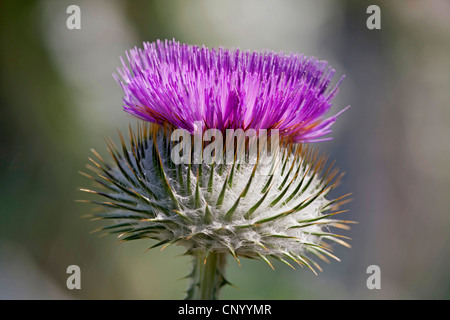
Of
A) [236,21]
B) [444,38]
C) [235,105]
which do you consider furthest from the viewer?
[444,38]

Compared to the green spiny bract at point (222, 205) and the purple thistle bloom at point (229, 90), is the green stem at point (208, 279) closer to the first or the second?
the green spiny bract at point (222, 205)

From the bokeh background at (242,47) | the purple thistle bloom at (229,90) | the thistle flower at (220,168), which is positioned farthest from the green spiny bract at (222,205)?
the bokeh background at (242,47)

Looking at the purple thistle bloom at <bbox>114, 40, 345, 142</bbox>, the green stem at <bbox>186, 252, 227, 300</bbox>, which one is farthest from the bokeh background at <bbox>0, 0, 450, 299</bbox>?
the purple thistle bloom at <bbox>114, 40, 345, 142</bbox>

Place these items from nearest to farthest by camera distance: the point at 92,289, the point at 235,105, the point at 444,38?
the point at 235,105, the point at 92,289, the point at 444,38

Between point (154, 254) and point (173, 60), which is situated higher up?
point (173, 60)

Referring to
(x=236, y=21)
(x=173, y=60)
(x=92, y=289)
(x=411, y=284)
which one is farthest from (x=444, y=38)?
(x=92, y=289)

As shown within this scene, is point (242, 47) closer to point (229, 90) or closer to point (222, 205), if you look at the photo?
point (229, 90)

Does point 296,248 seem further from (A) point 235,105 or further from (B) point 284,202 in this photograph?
(A) point 235,105

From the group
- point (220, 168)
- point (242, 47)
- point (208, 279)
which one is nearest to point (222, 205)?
point (220, 168)
